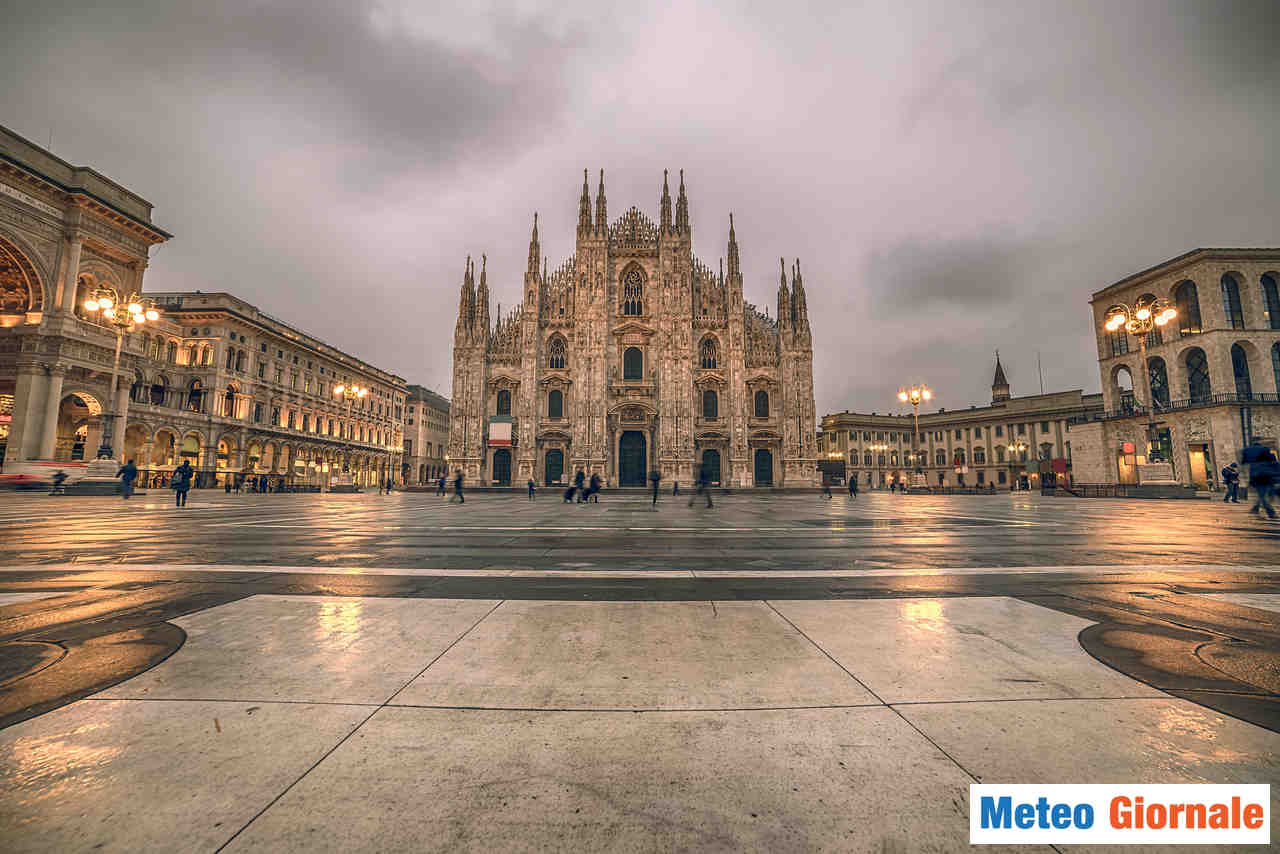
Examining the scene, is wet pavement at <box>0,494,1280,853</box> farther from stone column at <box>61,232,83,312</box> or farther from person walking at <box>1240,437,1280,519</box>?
stone column at <box>61,232,83,312</box>

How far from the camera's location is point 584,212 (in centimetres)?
4009

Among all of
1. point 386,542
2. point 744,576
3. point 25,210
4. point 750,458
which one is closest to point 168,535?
point 386,542

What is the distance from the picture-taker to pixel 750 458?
127 ft

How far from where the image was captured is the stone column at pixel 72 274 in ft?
84.7

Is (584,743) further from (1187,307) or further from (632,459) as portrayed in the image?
(1187,307)

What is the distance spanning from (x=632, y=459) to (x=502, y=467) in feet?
32.5

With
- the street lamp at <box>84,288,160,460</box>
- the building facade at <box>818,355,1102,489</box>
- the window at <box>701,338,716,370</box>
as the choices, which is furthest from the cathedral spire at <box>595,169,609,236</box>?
the building facade at <box>818,355,1102,489</box>

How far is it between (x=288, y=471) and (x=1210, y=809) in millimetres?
55318

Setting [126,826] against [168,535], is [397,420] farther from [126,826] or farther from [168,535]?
[126,826]

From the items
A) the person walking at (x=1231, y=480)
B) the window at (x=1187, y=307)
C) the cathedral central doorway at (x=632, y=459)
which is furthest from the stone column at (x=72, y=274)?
the window at (x=1187, y=307)

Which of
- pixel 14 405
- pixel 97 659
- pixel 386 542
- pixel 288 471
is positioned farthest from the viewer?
pixel 288 471

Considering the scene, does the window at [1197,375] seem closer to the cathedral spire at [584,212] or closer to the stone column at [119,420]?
the cathedral spire at [584,212]

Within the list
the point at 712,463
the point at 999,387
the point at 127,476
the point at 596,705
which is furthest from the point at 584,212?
the point at 999,387

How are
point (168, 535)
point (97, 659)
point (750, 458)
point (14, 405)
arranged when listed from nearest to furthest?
point (97, 659), point (168, 535), point (14, 405), point (750, 458)
